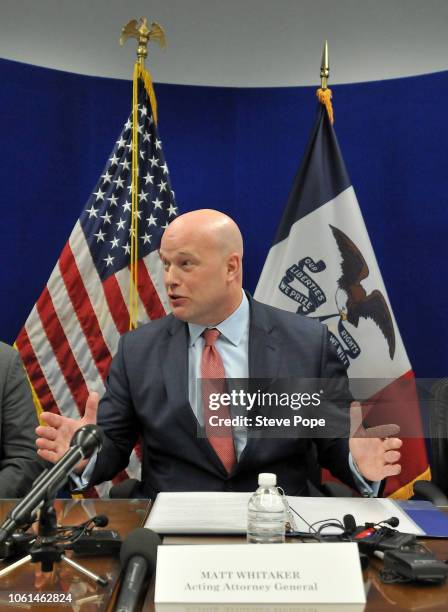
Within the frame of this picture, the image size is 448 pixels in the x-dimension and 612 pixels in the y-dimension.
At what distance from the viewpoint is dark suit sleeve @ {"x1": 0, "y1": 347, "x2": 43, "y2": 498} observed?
2178 millimetres

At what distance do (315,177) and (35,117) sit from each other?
151 centimetres

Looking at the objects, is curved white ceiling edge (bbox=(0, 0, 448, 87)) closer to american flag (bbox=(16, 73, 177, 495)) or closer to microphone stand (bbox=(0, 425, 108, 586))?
american flag (bbox=(16, 73, 177, 495))

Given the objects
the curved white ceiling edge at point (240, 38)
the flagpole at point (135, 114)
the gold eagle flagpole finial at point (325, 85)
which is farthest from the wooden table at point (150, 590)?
the curved white ceiling edge at point (240, 38)

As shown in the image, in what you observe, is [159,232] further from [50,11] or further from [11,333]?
[50,11]

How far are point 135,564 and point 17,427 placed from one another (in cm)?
130

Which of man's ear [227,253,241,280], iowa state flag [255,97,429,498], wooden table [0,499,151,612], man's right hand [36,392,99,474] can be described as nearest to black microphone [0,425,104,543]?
wooden table [0,499,151,612]

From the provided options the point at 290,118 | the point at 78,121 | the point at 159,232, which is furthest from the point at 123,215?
the point at 290,118

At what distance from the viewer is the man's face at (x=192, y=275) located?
6.75 ft

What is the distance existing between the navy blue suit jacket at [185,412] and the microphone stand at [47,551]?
676 mm

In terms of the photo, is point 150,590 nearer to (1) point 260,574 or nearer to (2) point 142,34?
(1) point 260,574

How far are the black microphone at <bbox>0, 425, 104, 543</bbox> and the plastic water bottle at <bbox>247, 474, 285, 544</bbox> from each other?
323 millimetres

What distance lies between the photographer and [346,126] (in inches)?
144

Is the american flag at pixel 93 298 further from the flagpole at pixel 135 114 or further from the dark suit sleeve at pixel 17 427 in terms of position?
the dark suit sleeve at pixel 17 427

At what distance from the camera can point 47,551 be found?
3.76 feet
